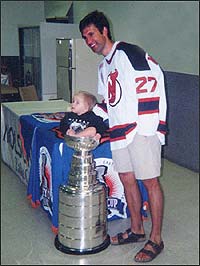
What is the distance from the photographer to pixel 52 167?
4.72 feet

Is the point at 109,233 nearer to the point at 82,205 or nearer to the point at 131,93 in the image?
the point at 82,205

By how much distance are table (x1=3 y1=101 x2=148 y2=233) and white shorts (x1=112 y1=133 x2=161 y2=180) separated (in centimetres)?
21

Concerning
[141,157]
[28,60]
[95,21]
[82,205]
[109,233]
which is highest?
[95,21]

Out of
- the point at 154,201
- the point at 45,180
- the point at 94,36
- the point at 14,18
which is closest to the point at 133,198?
the point at 154,201

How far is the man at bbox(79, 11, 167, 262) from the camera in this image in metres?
1.20

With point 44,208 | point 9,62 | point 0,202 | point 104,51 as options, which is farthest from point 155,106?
point 44,208

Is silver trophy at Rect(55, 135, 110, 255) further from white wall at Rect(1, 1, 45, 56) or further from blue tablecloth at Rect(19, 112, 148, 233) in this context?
white wall at Rect(1, 1, 45, 56)

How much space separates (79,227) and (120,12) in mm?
718

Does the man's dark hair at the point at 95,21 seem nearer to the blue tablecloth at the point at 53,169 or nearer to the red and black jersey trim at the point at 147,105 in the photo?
the red and black jersey trim at the point at 147,105

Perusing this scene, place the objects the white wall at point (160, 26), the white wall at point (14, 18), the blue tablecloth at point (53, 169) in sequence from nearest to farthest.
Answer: the white wall at point (14, 18)
the white wall at point (160, 26)
the blue tablecloth at point (53, 169)

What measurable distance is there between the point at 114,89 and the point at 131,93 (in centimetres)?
6

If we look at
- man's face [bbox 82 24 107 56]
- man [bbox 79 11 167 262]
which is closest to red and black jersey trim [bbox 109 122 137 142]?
man [bbox 79 11 167 262]

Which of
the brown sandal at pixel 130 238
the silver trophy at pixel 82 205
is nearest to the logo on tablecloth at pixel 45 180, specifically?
the silver trophy at pixel 82 205

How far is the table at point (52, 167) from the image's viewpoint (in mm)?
1425
